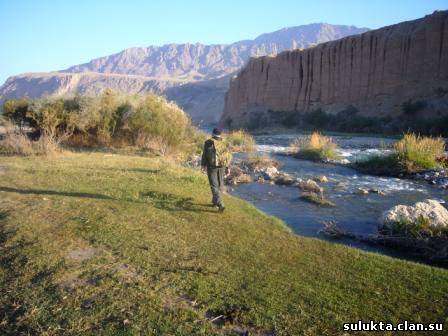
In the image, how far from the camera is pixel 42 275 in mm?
5434

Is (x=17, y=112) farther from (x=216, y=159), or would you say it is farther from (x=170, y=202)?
(x=216, y=159)

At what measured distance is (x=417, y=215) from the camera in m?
8.78

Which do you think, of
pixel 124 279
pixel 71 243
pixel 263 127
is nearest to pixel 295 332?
pixel 124 279

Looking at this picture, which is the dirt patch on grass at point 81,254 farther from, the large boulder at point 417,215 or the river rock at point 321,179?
the river rock at point 321,179

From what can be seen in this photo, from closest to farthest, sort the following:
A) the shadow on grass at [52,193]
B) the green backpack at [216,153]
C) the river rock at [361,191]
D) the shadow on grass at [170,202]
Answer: the green backpack at [216,153]
the shadow on grass at [170,202]
the shadow on grass at [52,193]
the river rock at [361,191]

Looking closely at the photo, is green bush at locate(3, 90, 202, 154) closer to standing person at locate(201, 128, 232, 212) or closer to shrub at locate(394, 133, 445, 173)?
shrub at locate(394, 133, 445, 173)

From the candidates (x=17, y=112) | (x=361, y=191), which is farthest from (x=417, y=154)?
(x=17, y=112)

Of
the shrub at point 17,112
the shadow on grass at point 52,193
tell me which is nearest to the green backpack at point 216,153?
the shadow on grass at point 52,193

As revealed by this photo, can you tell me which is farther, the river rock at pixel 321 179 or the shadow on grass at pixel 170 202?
the river rock at pixel 321 179

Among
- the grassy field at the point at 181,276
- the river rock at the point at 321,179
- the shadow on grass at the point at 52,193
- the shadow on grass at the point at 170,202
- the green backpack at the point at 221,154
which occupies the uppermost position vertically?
the green backpack at the point at 221,154

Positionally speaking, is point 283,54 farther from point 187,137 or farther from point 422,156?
point 422,156

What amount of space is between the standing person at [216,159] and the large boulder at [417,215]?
12.2 feet

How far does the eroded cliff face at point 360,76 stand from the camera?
35094 mm

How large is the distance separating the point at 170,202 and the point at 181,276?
12.7ft
